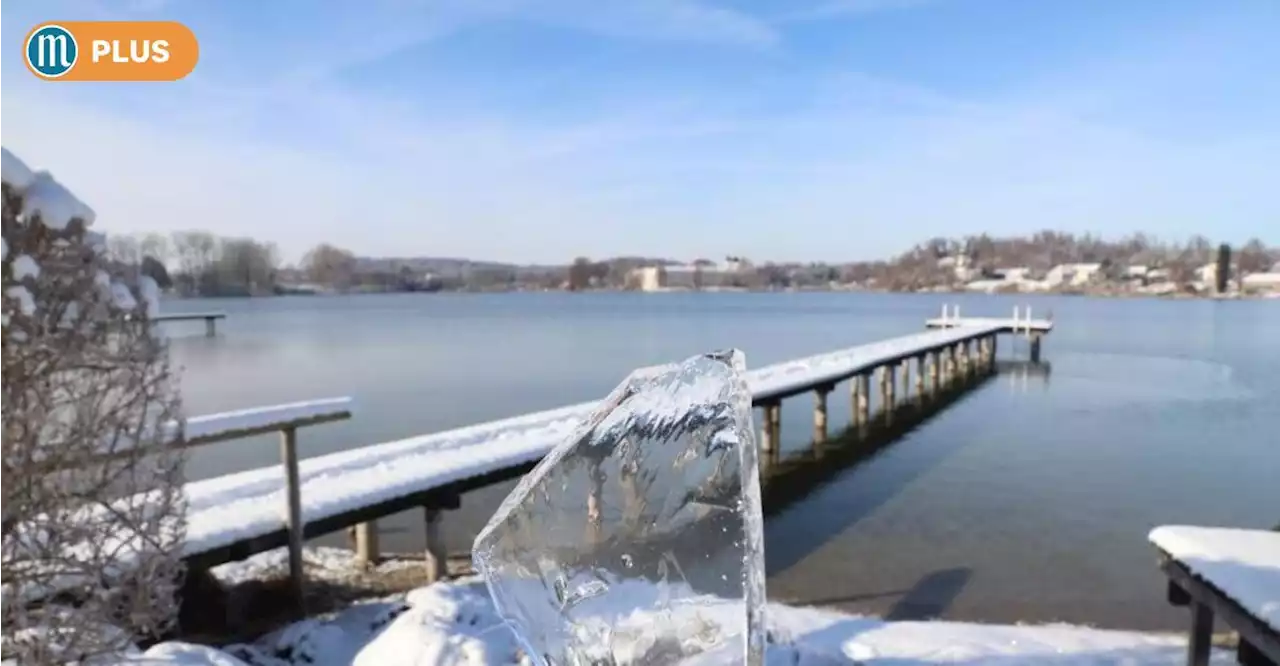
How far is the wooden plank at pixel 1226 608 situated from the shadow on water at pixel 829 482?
5.29 meters

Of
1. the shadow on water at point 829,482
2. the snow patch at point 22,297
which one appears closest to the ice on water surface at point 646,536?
the snow patch at point 22,297

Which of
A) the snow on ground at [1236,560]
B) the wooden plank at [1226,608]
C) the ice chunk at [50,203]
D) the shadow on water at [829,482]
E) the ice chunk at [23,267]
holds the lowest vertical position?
the shadow on water at [829,482]

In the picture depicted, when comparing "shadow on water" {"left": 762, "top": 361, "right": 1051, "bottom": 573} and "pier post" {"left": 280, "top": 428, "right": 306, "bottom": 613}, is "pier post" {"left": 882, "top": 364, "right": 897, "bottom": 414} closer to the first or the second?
"shadow on water" {"left": 762, "top": 361, "right": 1051, "bottom": 573}

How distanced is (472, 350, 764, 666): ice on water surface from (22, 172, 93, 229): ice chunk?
8.67 ft

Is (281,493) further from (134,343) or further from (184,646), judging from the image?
(134,343)

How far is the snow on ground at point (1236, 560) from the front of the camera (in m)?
4.62

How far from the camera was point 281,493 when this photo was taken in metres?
8.37

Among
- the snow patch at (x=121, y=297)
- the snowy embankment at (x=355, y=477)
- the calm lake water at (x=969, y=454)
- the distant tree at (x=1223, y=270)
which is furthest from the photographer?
the distant tree at (x=1223, y=270)

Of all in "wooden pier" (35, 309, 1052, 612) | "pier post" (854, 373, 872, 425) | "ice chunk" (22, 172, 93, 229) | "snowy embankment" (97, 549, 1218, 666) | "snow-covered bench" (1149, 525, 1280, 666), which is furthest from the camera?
"pier post" (854, 373, 872, 425)

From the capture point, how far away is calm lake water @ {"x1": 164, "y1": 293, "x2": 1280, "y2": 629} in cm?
1055

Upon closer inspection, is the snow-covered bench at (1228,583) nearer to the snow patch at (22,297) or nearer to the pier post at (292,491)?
the snow patch at (22,297)

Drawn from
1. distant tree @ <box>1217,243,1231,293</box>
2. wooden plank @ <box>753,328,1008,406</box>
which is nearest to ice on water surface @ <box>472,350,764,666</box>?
wooden plank @ <box>753,328,1008,406</box>

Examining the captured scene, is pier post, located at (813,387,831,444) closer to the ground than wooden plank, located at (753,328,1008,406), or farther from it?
closer to the ground

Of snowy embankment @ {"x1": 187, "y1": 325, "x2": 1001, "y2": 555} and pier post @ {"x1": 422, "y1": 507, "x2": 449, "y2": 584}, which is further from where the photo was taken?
pier post @ {"x1": 422, "y1": 507, "x2": 449, "y2": 584}
